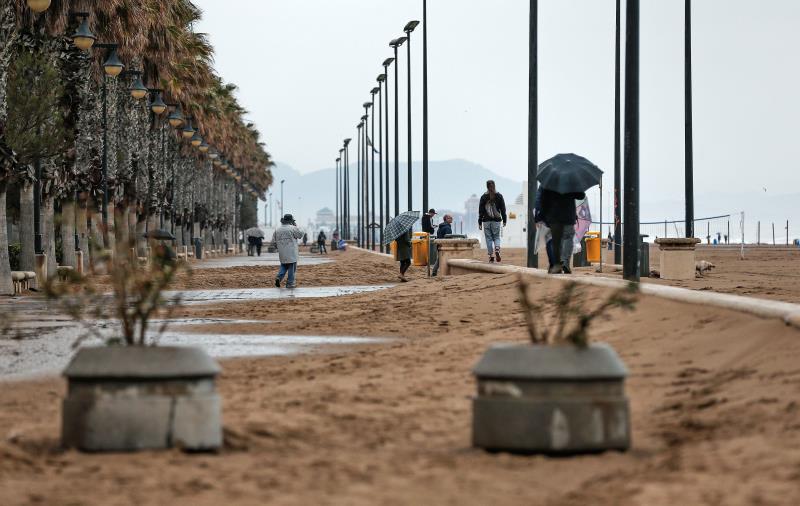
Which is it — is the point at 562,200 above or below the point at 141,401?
above

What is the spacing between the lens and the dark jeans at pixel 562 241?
21.9 metres

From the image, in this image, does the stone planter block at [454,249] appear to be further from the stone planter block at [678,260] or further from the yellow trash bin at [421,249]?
the stone planter block at [678,260]

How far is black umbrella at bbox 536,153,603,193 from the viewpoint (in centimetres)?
2177

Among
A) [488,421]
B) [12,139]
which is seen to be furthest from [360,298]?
[488,421]

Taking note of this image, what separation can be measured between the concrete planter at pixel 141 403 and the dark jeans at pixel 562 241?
48.1 ft

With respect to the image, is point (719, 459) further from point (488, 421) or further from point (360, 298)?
point (360, 298)

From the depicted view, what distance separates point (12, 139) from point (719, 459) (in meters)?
26.5

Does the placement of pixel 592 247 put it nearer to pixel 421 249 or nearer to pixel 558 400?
pixel 421 249

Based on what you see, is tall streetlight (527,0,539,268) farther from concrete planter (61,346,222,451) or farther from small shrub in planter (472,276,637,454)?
concrete planter (61,346,222,451)

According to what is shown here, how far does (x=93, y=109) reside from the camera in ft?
140

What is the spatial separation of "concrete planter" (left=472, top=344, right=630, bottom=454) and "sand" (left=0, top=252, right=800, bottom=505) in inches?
4.3

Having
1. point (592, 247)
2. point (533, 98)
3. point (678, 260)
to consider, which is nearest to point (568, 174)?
point (678, 260)

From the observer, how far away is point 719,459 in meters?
7.00

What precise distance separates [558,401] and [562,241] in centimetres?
1480
